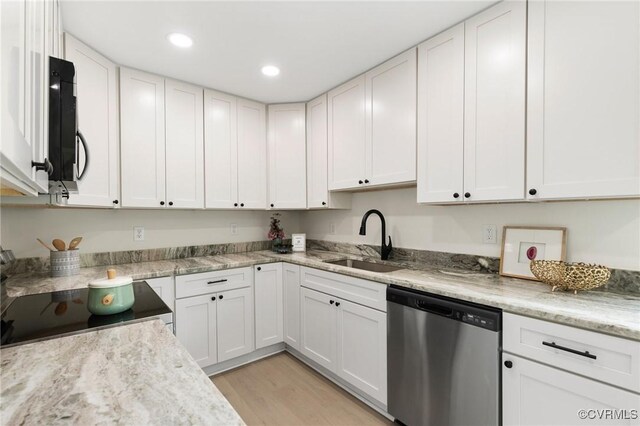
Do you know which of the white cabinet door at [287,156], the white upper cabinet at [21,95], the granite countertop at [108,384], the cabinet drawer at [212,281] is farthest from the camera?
the white cabinet door at [287,156]

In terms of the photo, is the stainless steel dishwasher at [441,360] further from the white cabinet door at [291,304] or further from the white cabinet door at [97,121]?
the white cabinet door at [97,121]

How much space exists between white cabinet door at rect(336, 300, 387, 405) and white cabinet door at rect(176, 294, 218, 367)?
102 cm

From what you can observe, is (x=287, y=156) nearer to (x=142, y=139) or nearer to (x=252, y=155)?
(x=252, y=155)

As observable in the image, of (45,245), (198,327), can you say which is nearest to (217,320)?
(198,327)

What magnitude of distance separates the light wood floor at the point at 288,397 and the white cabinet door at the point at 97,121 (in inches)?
65.9

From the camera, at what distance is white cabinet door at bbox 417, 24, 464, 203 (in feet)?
5.88

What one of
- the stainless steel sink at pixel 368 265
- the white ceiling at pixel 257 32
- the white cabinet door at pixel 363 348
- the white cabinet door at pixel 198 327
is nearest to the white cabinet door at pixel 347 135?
the white ceiling at pixel 257 32

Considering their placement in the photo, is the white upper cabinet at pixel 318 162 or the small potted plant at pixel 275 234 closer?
the white upper cabinet at pixel 318 162

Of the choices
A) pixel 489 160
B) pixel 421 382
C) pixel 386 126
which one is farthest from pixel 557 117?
pixel 421 382

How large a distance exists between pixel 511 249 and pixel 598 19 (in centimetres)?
117

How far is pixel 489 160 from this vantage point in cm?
167

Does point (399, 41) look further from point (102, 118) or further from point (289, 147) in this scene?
point (102, 118)

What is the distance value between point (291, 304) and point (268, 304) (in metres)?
0.21

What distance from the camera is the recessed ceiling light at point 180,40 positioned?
1.86m
